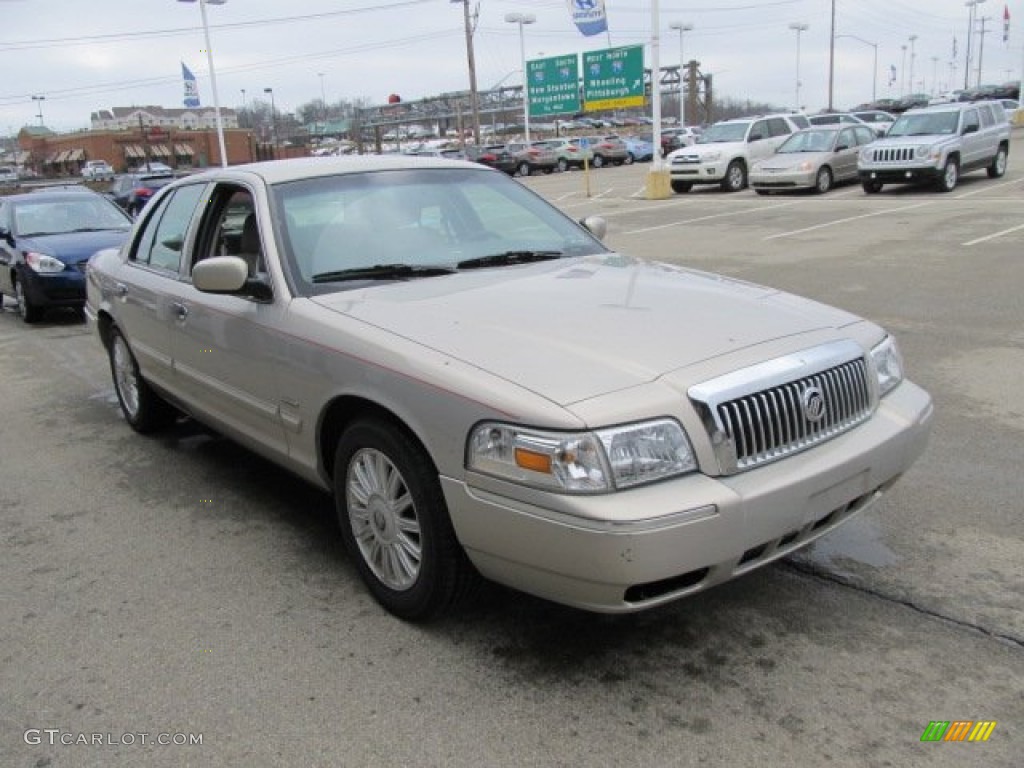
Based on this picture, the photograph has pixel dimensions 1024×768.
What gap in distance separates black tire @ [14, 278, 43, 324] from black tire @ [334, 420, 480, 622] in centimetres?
873

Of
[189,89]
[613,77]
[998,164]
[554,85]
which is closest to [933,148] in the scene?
[998,164]

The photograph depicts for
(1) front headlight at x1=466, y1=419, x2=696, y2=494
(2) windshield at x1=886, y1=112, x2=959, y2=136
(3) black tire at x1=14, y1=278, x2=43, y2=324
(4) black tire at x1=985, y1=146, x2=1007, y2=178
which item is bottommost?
(3) black tire at x1=14, y1=278, x2=43, y2=324

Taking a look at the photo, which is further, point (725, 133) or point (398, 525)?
point (725, 133)

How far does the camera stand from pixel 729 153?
23969 mm

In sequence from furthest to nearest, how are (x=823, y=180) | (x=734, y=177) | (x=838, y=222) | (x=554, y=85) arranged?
1. (x=554, y=85)
2. (x=734, y=177)
3. (x=823, y=180)
4. (x=838, y=222)

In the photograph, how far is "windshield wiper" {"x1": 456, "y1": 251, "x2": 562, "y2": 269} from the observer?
407 cm

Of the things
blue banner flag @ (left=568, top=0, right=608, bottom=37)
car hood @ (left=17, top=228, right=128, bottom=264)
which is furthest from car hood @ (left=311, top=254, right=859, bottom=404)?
blue banner flag @ (left=568, top=0, right=608, bottom=37)

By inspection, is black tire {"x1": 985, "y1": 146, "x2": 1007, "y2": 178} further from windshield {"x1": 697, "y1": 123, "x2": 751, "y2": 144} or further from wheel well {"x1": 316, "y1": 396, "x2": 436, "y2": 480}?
wheel well {"x1": 316, "y1": 396, "x2": 436, "y2": 480}

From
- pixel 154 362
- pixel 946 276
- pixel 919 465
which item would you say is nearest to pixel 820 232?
pixel 946 276

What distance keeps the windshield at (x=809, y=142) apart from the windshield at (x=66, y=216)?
54.1 feet

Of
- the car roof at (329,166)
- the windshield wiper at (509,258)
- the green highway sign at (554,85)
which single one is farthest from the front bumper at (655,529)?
the green highway sign at (554,85)

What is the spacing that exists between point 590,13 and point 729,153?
571 cm

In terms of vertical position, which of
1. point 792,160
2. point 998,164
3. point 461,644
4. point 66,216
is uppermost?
point 66,216

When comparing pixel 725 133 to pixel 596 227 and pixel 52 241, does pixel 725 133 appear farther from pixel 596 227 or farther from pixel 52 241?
pixel 596 227
